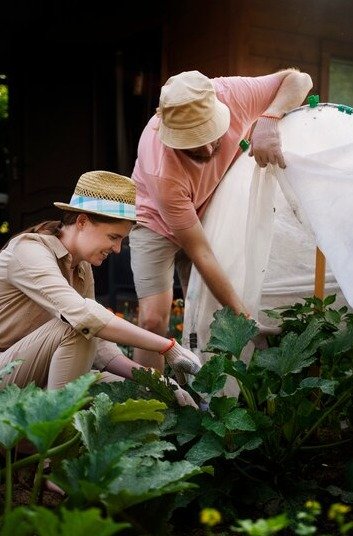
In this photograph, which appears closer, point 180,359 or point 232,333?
point 232,333

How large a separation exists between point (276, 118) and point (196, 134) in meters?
0.36

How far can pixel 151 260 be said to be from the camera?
142 inches

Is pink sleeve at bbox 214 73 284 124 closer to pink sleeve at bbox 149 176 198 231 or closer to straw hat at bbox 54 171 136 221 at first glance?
pink sleeve at bbox 149 176 198 231

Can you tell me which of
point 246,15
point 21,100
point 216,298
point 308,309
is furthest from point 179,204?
point 21,100

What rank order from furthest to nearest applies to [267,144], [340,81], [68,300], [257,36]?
[340,81] → [257,36] → [267,144] → [68,300]

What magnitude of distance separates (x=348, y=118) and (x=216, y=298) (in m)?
0.86

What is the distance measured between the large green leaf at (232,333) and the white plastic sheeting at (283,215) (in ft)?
1.68

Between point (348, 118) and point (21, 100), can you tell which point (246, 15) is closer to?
point (21, 100)

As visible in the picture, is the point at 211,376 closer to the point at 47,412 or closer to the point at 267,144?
the point at 47,412

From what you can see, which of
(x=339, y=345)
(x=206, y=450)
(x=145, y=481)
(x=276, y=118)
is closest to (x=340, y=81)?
(x=276, y=118)

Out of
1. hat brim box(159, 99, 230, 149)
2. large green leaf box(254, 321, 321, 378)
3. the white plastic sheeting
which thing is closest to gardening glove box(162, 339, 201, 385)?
large green leaf box(254, 321, 321, 378)

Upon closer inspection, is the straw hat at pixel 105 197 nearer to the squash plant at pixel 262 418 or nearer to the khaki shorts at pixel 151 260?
the squash plant at pixel 262 418

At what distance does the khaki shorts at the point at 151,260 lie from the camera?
3.59 meters

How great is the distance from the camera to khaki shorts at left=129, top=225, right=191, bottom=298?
359 centimetres
